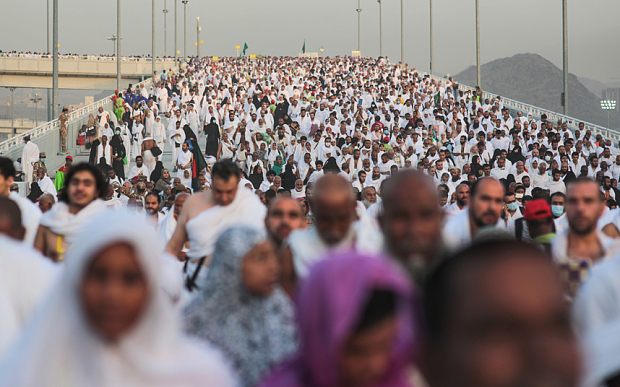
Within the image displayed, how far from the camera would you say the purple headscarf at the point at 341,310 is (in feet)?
4.71

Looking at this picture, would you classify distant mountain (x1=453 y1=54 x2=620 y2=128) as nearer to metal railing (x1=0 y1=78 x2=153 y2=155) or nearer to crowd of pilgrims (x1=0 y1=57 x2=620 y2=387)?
metal railing (x1=0 y1=78 x2=153 y2=155)

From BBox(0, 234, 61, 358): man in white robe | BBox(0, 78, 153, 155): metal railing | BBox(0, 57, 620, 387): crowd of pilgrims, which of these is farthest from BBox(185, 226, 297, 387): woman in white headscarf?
BBox(0, 78, 153, 155): metal railing

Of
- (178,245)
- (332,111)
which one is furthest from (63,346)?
(332,111)

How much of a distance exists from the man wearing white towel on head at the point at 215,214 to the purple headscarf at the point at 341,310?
2941 mm

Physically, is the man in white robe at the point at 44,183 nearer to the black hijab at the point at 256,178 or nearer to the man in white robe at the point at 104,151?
the man in white robe at the point at 104,151

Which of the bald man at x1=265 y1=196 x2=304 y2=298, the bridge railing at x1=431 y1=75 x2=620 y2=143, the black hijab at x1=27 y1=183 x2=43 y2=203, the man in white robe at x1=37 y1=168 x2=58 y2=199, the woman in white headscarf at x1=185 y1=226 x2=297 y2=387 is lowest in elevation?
the woman in white headscarf at x1=185 y1=226 x2=297 y2=387

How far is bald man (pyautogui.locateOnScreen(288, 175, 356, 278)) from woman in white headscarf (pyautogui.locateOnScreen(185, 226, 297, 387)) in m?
0.57

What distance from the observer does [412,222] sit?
2652 millimetres

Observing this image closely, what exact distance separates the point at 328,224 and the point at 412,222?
69 centimetres

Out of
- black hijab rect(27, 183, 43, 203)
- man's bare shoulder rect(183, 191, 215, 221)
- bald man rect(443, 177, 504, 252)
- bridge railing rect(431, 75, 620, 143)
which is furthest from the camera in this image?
bridge railing rect(431, 75, 620, 143)

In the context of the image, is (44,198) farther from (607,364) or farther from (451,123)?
(451,123)

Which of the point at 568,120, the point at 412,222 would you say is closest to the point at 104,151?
the point at 568,120

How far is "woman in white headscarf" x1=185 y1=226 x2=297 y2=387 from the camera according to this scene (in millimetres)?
2621

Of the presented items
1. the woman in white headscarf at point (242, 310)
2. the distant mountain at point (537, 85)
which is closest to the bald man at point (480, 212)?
the woman in white headscarf at point (242, 310)
